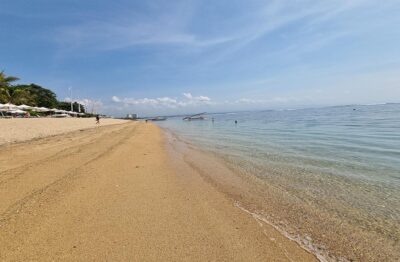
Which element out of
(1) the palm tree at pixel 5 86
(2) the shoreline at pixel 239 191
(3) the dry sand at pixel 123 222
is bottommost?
(2) the shoreline at pixel 239 191

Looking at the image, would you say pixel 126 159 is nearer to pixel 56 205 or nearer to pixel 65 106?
pixel 56 205

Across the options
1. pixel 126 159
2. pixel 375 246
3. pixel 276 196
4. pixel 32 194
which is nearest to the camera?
pixel 375 246

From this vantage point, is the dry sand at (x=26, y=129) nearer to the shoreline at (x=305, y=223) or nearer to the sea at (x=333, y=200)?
the sea at (x=333, y=200)

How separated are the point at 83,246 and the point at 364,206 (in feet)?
18.8

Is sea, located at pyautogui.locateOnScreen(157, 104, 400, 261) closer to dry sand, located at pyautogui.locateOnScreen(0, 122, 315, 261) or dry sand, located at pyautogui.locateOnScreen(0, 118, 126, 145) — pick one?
dry sand, located at pyautogui.locateOnScreen(0, 122, 315, 261)

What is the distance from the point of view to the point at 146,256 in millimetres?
3643

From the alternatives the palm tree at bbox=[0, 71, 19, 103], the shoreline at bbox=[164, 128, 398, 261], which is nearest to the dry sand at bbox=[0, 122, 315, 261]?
the shoreline at bbox=[164, 128, 398, 261]

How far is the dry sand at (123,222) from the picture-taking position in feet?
12.3

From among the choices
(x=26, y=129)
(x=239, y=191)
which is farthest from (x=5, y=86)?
(x=239, y=191)

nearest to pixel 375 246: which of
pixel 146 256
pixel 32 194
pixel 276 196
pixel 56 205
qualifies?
pixel 276 196

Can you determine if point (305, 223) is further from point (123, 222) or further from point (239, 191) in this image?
point (123, 222)

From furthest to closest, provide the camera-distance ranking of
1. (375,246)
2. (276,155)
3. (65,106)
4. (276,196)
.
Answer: (65,106) < (276,155) < (276,196) < (375,246)

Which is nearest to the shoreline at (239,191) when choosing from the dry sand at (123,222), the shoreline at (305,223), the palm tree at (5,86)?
the shoreline at (305,223)

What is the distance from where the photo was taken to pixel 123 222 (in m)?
4.64
